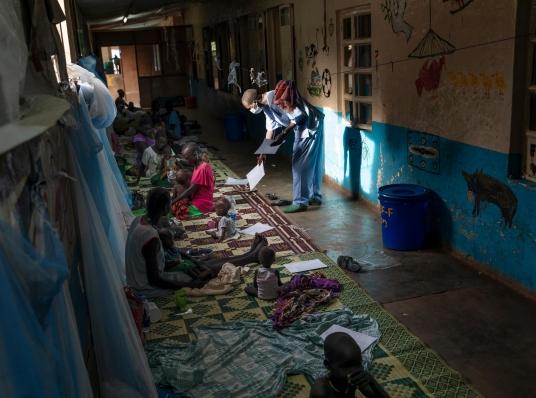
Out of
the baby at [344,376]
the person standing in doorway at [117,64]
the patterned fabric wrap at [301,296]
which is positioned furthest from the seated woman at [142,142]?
the person standing in doorway at [117,64]

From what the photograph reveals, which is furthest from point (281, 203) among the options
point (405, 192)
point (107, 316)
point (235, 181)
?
point (107, 316)

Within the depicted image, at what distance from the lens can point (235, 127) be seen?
13742 mm

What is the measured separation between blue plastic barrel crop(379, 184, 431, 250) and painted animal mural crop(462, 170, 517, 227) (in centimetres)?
59

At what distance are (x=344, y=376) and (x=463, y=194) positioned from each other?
3.29 metres

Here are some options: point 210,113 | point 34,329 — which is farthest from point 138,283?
point 210,113

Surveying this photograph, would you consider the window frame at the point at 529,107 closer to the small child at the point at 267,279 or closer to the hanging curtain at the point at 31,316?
the small child at the point at 267,279

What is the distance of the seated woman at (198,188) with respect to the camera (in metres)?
7.54

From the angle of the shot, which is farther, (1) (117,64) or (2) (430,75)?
(1) (117,64)

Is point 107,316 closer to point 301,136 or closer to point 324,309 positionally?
point 324,309

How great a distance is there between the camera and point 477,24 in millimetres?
4996

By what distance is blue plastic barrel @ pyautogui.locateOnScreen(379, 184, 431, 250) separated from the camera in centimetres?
585

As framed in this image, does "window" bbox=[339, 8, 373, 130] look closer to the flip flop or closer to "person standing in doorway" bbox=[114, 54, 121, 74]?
the flip flop

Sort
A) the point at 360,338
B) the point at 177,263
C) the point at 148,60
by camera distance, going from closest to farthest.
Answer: the point at 360,338
the point at 177,263
the point at 148,60

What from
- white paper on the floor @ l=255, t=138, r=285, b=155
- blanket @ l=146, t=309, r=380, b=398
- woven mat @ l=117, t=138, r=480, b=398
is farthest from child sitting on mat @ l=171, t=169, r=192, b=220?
blanket @ l=146, t=309, r=380, b=398
